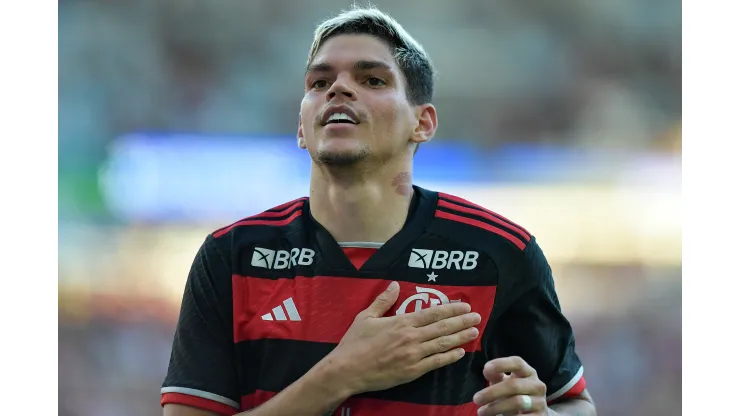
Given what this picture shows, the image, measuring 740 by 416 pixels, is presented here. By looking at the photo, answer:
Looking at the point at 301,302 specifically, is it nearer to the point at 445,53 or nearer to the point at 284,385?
the point at 284,385

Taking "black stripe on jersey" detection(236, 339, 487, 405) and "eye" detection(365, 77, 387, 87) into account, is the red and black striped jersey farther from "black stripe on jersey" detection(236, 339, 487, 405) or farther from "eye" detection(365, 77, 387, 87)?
"eye" detection(365, 77, 387, 87)

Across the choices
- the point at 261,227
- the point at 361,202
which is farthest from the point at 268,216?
the point at 361,202

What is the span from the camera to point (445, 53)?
3328 mm

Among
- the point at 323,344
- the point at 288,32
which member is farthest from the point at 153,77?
the point at 323,344

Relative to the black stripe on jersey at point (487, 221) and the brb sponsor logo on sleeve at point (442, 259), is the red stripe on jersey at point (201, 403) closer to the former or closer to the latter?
the brb sponsor logo on sleeve at point (442, 259)

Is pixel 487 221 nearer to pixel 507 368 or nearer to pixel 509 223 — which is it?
pixel 509 223

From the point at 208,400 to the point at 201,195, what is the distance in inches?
58.9

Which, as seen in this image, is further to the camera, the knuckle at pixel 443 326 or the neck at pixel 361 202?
the neck at pixel 361 202

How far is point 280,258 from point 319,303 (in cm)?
14

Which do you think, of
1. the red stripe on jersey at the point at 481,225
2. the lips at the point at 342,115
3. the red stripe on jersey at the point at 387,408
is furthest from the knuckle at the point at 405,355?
the lips at the point at 342,115

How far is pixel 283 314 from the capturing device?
5.07 feet

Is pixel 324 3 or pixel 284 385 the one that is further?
pixel 324 3

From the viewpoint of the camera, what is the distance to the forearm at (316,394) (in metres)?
1.40

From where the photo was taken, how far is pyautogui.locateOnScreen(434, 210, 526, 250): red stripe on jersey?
1590 mm
